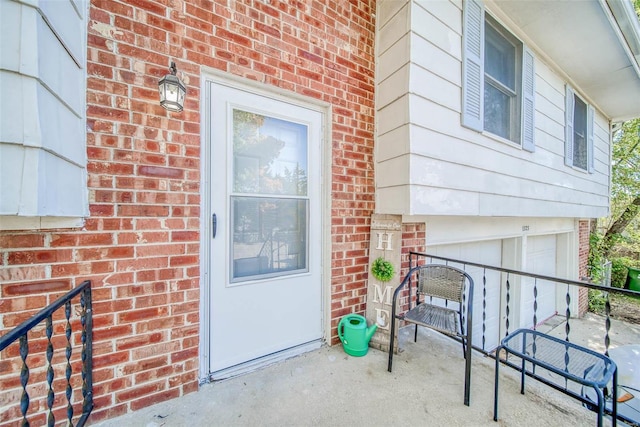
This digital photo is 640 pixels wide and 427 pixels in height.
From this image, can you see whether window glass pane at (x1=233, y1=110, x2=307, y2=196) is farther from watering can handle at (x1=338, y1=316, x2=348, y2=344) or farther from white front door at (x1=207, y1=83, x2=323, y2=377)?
watering can handle at (x1=338, y1=316, x2=348, y2=344)

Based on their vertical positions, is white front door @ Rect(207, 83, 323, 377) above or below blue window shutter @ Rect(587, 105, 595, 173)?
below

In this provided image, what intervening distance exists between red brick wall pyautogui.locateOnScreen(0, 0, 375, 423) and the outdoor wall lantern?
96 millimetres

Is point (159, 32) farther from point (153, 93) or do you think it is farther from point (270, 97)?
point (270, 97)

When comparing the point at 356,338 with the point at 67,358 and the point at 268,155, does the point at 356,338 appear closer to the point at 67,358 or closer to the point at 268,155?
the point at 268,155

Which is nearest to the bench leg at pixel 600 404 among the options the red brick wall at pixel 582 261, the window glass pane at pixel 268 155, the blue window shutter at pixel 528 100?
the window glass pane at pixel 268 155

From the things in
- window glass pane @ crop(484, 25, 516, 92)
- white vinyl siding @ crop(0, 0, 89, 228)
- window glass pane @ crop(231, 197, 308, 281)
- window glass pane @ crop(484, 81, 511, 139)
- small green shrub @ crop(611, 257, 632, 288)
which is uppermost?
window glass pane @ crop(484, 25, 516, 92)

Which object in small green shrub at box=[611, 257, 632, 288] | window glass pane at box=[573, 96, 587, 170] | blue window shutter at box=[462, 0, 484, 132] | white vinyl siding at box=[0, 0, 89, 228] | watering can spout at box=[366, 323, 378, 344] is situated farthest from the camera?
small green shrub at box=[611, 257, 632, 288]

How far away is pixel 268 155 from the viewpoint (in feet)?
6.32

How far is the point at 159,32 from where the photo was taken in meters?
1.48

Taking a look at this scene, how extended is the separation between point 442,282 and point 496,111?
81.2 inches

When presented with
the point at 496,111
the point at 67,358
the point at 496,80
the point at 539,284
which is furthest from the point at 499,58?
the point at 67,358

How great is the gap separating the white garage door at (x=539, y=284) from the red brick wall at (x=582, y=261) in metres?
0.52

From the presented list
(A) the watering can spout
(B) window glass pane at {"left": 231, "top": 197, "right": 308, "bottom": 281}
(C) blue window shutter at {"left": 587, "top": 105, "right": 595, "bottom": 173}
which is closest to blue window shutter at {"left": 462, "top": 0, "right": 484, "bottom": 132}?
(B) window glass pane at {"left": 231, "top": 197, "right": 308, "bottom": 281}

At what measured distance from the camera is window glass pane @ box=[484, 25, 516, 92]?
2.70m
